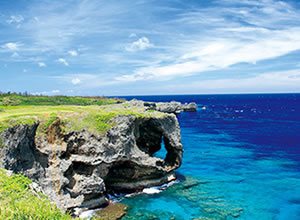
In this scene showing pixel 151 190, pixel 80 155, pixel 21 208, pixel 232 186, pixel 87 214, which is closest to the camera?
pixel 21 208

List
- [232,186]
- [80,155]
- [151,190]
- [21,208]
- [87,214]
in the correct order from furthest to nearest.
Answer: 1. [232,186]
2. [151,190]
3. [80,155]
4. [87,214]
5. [21,208]

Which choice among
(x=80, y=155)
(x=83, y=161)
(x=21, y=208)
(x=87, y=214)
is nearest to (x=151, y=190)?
(x=87, y=214)

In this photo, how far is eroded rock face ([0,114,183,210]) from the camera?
19750mm

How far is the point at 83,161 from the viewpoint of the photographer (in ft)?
75.1

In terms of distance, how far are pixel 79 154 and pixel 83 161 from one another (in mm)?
885

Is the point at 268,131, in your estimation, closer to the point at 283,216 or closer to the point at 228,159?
the point at 228,159

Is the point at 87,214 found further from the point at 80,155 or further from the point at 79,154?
the point at 79,154

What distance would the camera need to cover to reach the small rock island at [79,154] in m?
19.8

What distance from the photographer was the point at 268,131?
6438 centimetres

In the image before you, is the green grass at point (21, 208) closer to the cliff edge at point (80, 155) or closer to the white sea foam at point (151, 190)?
the cliff edge at point (80, 155)

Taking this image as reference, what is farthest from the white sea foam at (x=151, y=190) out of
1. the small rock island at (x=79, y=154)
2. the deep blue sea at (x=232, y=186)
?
the deep blue sea at (x=232, y=186)

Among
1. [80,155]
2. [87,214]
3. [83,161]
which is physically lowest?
[87,214]

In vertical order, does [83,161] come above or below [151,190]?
above

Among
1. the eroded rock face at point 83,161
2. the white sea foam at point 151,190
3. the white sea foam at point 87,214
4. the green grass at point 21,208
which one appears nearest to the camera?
the green grass at point 21,208
